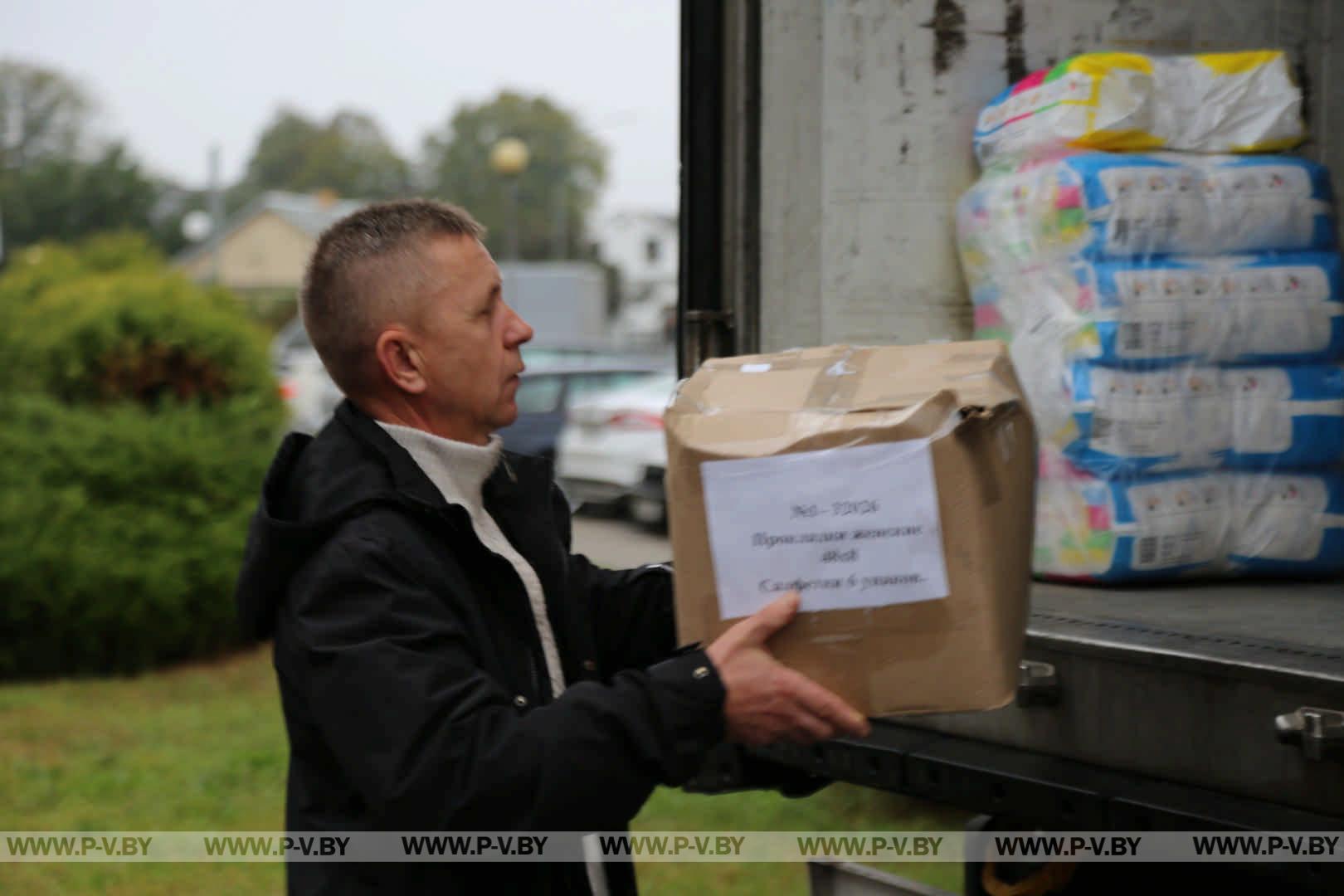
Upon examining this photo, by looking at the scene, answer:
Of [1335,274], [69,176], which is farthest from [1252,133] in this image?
[69,176]

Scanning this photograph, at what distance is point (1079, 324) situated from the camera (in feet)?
10.4

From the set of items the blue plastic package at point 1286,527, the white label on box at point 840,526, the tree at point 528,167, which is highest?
the tree at point 528,167

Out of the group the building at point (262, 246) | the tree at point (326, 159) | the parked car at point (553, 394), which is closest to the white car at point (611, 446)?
the parked car at point (553, 394)

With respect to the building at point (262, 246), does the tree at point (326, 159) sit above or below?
above

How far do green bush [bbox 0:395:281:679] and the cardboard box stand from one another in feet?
19.7

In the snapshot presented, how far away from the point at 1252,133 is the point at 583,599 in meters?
2.09

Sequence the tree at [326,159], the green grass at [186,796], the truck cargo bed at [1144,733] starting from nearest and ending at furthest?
the truck cargo bed at [1144,733], the green grass at [186,796], the tree at [326,159]

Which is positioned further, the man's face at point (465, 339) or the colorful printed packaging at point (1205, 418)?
the colorful printed packaging at point (1205, 418)

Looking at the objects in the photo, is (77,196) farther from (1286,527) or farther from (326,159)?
(1286,527)

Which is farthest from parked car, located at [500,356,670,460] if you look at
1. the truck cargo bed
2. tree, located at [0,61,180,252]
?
tree, located at [0,61,180,252]

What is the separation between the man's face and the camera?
6.36 ft

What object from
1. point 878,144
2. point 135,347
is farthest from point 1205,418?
point 135,347

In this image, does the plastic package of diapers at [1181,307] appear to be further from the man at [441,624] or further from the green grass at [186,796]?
the green grass at [186,796]

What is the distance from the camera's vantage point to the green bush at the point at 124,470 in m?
7.26
